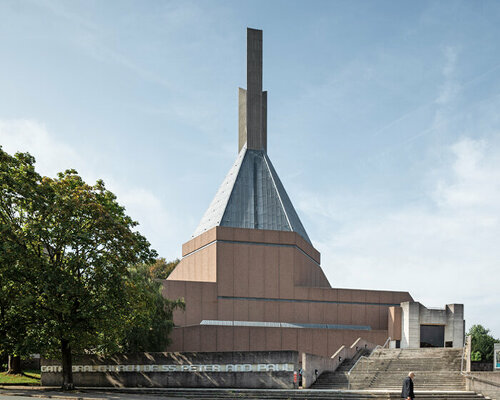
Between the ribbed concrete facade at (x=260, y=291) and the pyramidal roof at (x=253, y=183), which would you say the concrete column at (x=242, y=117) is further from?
the ribbed concrete facade at (x=260, y=291)

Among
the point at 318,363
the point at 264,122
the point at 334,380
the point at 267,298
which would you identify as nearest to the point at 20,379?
the point at 267,298

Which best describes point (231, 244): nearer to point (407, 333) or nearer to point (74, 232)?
point (407, 333)

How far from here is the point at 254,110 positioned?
55.9 meters

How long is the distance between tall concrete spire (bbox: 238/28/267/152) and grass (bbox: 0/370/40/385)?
27631mm

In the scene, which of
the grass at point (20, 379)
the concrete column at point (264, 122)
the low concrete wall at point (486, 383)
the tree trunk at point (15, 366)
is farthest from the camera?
the concrete column at point (264, 122)

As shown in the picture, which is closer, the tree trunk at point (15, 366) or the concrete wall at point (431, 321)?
the tree trunk at point (15, 366)

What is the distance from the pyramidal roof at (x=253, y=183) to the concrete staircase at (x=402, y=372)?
16.5m

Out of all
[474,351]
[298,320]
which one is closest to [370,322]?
[298,320]

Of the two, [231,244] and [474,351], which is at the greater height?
[231,244]

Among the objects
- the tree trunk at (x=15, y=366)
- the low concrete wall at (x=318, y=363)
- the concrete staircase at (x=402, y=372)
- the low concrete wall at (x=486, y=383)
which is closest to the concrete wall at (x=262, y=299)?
the low concrete wall at (x=318, y=363)

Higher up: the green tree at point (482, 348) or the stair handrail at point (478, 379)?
the stair handrail at point (478, 379)

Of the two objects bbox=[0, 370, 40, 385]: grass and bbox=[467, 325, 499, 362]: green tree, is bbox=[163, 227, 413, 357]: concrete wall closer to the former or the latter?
bbox=[0, 370, 40, 385]: grass

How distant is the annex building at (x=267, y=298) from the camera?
4147cm

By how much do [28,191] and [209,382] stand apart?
11.7 m
